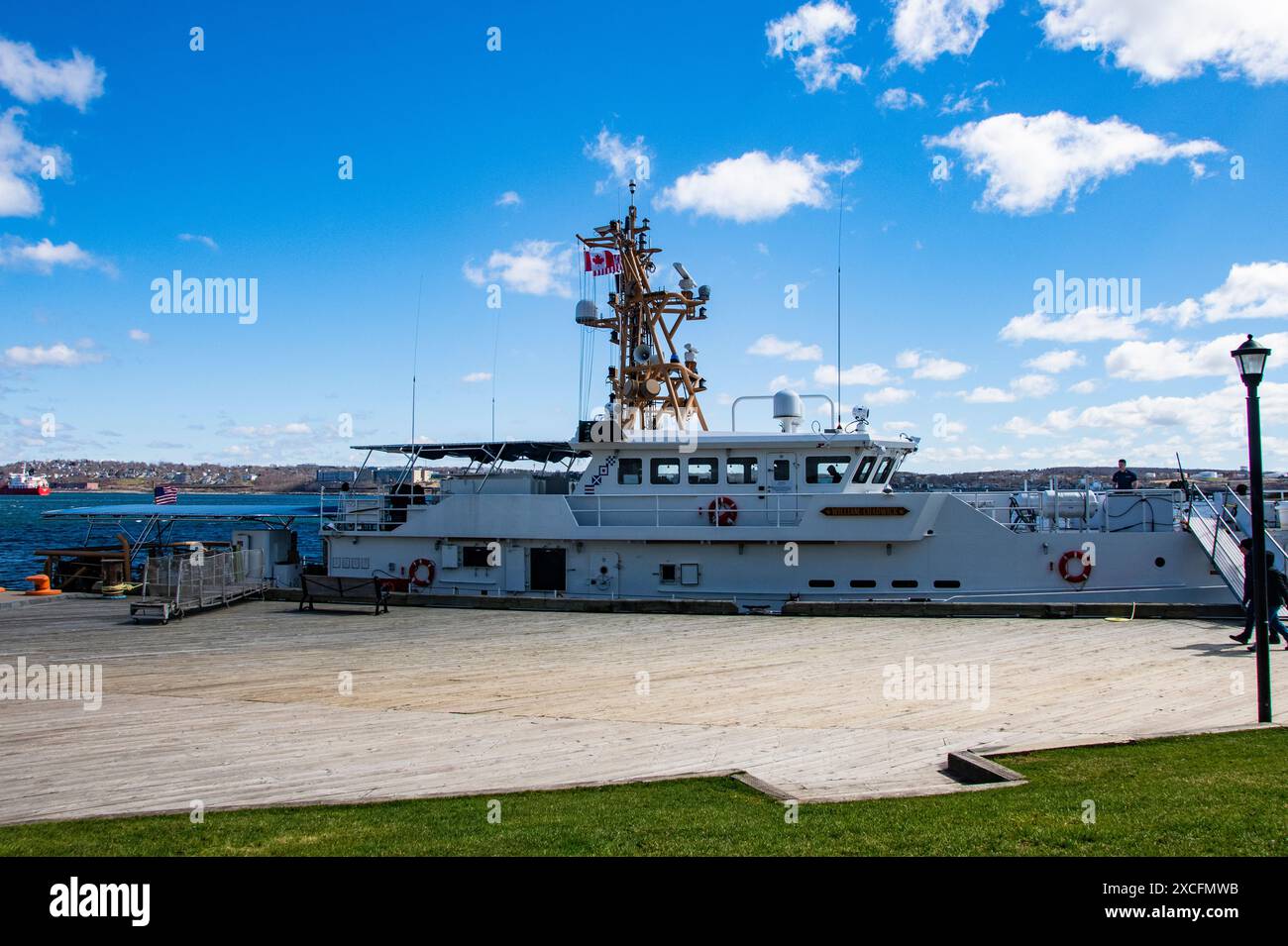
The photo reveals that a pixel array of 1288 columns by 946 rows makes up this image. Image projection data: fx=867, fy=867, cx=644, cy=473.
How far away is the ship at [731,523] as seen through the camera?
1778cm

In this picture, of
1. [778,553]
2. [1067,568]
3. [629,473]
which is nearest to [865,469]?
[778,553]

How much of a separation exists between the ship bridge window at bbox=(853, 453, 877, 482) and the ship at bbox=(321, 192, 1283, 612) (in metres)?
0.04

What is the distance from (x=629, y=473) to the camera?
19.9m

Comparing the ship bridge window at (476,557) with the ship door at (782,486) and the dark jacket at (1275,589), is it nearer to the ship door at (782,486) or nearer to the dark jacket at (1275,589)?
the ship door at (782,486)

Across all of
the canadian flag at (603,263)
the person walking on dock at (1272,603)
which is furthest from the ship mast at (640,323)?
the person walking on dock at (1272,603)

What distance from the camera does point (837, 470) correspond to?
1920 cm

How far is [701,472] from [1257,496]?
12121 mm

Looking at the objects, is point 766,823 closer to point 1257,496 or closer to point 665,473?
point 1257,496

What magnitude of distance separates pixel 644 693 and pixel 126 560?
2206cm

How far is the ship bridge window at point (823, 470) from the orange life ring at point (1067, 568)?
479 centimetres
